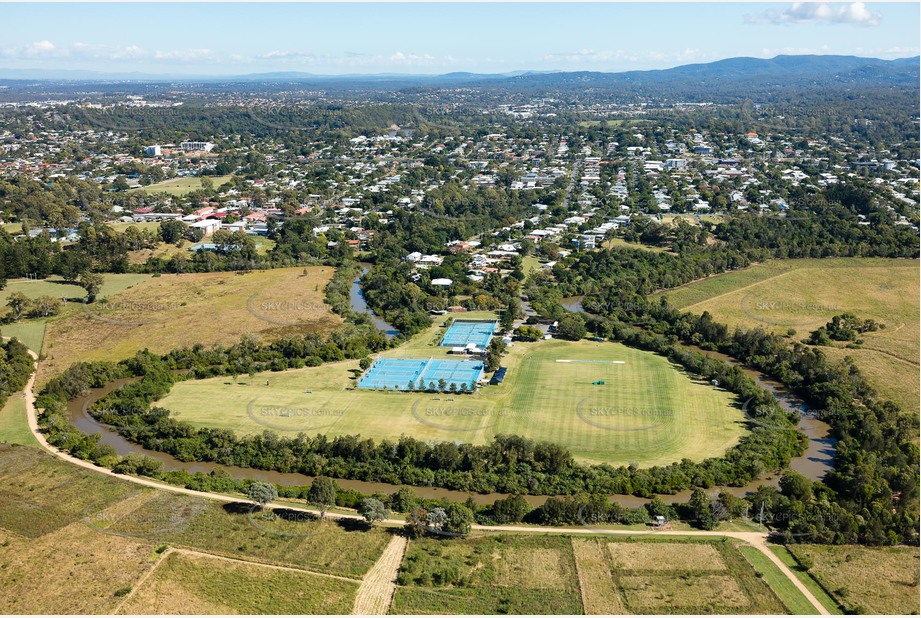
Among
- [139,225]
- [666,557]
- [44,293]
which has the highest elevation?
[139,225]

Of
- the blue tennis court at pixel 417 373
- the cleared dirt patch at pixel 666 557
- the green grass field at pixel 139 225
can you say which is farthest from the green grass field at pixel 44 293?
the cleared dirt patch at pixel 666 557

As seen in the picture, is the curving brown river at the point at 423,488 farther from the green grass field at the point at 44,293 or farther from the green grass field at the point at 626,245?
the green grass field at the point at 626,245

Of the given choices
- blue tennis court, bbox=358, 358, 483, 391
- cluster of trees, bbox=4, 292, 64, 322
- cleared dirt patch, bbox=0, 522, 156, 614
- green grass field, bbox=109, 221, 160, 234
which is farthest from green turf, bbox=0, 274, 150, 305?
cleared dirt patch, bbox=0, 522, 156, 614

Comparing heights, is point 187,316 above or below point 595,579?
above

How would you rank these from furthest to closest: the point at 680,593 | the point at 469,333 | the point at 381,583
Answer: the point at 469,333 < the point at 381,583 < the point at 680,593

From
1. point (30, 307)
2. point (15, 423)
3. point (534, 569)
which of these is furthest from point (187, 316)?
point (534, 569)

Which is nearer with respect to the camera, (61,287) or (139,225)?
(61,287)

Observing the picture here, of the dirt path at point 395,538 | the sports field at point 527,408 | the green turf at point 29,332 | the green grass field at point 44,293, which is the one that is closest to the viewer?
the dirt path at point 395,538

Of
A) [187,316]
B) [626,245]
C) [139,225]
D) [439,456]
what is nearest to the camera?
[439,456]

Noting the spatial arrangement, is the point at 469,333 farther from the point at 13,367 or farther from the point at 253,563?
the point at 13,367
